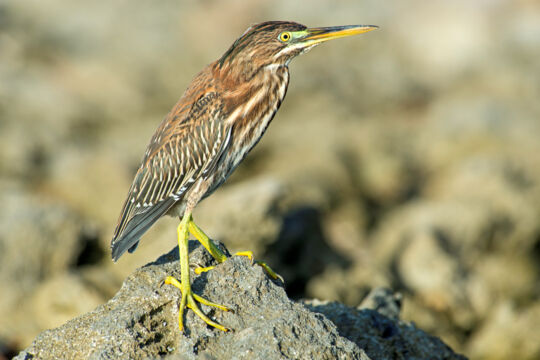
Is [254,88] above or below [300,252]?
below

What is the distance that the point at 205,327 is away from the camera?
417 cm

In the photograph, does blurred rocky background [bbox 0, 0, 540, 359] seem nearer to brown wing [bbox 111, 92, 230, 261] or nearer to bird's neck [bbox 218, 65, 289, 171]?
brown wing [bbox 111, 92, 230, 261]

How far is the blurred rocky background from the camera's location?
9031 mm

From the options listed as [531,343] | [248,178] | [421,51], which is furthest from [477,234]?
[421,51]

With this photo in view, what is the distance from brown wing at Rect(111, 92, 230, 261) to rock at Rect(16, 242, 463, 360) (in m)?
0.68

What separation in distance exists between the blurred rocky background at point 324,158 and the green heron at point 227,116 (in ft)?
11.0

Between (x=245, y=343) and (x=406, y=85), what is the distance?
58.2 feet

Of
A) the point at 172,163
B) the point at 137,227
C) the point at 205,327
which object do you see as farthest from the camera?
the point at 172,163

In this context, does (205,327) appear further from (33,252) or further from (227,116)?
(33,252)

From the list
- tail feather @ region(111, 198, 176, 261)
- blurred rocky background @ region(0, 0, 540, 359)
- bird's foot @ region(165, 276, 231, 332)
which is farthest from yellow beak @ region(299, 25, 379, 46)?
blurred rocky background @ region(0, 0, 540, 359)

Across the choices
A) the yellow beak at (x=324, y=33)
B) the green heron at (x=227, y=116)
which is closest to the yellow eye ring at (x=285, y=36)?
the green heron at (x=227, y=116)

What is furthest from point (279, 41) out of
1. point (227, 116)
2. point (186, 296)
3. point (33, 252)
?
point (33, 252)

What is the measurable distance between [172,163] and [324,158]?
358 inches

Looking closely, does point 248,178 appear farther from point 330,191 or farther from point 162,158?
point 162,158
